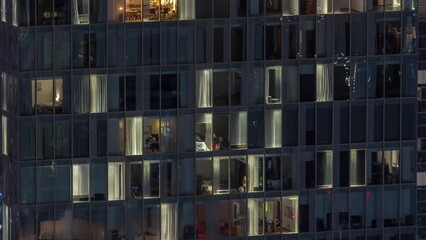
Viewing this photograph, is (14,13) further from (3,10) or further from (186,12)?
(186,12)

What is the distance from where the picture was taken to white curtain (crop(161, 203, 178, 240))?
13450 cm

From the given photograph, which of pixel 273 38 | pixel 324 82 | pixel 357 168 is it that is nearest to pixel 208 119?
pixel 273 38

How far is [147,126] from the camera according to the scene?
437 ft

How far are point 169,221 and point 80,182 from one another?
6.41 meters

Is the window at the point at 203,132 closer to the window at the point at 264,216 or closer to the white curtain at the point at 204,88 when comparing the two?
the white curtain at the point at 204,88

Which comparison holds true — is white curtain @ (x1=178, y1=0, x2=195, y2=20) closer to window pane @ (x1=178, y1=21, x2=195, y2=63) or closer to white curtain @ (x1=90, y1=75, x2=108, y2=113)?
window pane @ (x1=178, y1=21, x2=195, y2=63)

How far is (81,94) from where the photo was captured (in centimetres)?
13150

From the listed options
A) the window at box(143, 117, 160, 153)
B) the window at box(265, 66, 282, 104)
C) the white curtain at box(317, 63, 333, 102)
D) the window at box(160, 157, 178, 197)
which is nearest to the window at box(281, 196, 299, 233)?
the window at box(265, 66, 282, 104)

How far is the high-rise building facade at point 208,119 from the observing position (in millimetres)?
131375

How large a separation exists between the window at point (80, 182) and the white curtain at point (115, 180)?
4.64 ft

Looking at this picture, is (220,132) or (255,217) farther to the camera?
(255,217)

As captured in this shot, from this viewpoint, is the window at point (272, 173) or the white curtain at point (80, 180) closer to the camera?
the white curtain at point (80, 180)

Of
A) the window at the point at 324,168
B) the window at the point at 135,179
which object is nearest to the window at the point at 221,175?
the window at the point at 135,179

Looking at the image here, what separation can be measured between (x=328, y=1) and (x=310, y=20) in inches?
68.6
